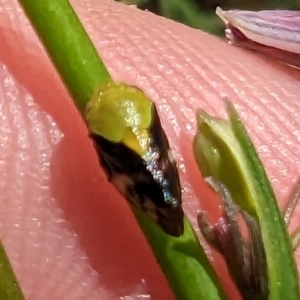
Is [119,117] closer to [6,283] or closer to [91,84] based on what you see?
[91,84]

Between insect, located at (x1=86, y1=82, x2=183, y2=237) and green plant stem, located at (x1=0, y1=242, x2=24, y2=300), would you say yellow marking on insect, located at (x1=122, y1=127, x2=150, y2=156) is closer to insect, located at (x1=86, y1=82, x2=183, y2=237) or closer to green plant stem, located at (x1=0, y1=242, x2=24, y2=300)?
insect, located at (x1=86, y1=82, x2=183, y2=237)

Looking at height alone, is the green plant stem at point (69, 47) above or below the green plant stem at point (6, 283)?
above

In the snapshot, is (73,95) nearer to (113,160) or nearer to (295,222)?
(113,160)

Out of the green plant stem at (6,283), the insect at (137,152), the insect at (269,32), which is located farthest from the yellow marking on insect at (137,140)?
the insect at (269,32)

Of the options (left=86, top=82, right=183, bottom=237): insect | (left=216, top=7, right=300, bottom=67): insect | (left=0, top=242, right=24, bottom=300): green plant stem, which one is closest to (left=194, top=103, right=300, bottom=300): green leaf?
(left=86, top=82, right=183, bottom=237): insect

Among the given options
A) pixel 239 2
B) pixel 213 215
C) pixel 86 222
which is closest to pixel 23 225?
pixel 86 222

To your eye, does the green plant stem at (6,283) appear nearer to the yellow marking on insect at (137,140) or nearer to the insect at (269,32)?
the yellow marking on insect at (137,140)
